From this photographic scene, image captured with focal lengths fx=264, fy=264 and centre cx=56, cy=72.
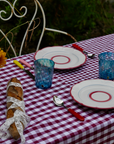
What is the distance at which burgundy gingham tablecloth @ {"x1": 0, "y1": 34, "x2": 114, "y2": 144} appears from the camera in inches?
39.1

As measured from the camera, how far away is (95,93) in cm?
126

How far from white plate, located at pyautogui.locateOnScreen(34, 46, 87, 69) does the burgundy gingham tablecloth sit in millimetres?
77

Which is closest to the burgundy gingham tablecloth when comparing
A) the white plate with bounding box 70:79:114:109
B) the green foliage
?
the white plate with bounding box 70:79:114:109

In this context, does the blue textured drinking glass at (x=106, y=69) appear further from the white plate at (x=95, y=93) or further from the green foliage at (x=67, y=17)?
the green foliage at (x=67, y=17)

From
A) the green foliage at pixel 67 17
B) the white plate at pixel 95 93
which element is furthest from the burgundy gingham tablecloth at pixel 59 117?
the green foliage at pixel 67 17

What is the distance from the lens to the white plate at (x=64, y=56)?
60.6 inches

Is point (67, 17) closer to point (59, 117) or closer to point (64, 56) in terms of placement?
point (64, 56)

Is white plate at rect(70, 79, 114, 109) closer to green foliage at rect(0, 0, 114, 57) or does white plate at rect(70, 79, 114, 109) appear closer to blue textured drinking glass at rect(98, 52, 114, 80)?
blue textured drinking glass at rect(98, 52, 114, 80)

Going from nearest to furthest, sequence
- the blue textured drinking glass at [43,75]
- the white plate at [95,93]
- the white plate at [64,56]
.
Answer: the white plate at [95,93] → the blue textured drinking glass at [43,75] → the white plate at [64,56]

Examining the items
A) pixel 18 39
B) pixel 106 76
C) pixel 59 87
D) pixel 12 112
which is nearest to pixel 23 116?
pixel 12 112

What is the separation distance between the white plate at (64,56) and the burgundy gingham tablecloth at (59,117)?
0.25 ft

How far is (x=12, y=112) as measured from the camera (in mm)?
1036

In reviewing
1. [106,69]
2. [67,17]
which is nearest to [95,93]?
[106,69]

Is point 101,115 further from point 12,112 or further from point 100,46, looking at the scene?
point 100,46
